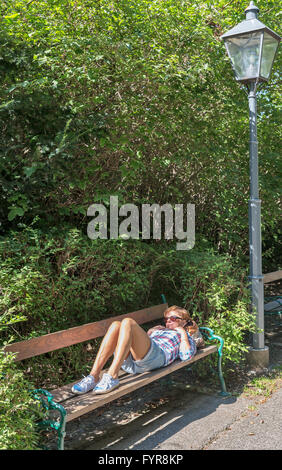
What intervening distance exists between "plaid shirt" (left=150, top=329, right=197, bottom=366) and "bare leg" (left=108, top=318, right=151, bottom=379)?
0.27 metres

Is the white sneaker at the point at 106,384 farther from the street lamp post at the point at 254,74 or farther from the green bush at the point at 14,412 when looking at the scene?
the street lamp post at the point at 254,74

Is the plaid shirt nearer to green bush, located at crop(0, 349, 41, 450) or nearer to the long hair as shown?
the long hair

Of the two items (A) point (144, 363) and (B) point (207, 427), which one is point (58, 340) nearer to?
(A) point (144, 363)

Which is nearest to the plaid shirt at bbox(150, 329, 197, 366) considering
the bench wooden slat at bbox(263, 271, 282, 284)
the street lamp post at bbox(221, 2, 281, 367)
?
the street lamp post at bbox(221, 2, 281, 367)

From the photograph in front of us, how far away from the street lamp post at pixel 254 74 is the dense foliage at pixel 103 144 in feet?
0.69

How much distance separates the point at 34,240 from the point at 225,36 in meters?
3.11

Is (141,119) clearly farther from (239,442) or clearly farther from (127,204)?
(239,442)

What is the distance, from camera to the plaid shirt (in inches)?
149

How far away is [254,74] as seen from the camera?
15.6ft

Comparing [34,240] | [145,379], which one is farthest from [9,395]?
[34,240]

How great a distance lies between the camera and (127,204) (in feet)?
16.5

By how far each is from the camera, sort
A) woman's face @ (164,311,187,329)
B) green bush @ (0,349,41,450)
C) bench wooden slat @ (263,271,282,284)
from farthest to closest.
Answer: bench wooden slat @ (263,271,282,284) → woman's face @ (164,311,187,329) → green bush @ (0,349,41,450)

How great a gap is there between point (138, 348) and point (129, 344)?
0.16m

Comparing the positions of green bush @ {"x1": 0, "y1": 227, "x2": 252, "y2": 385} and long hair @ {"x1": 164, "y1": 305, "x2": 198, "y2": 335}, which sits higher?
green bush @ {"x1": 0, "y1": 227, "x2": 252, "y2": 385}
